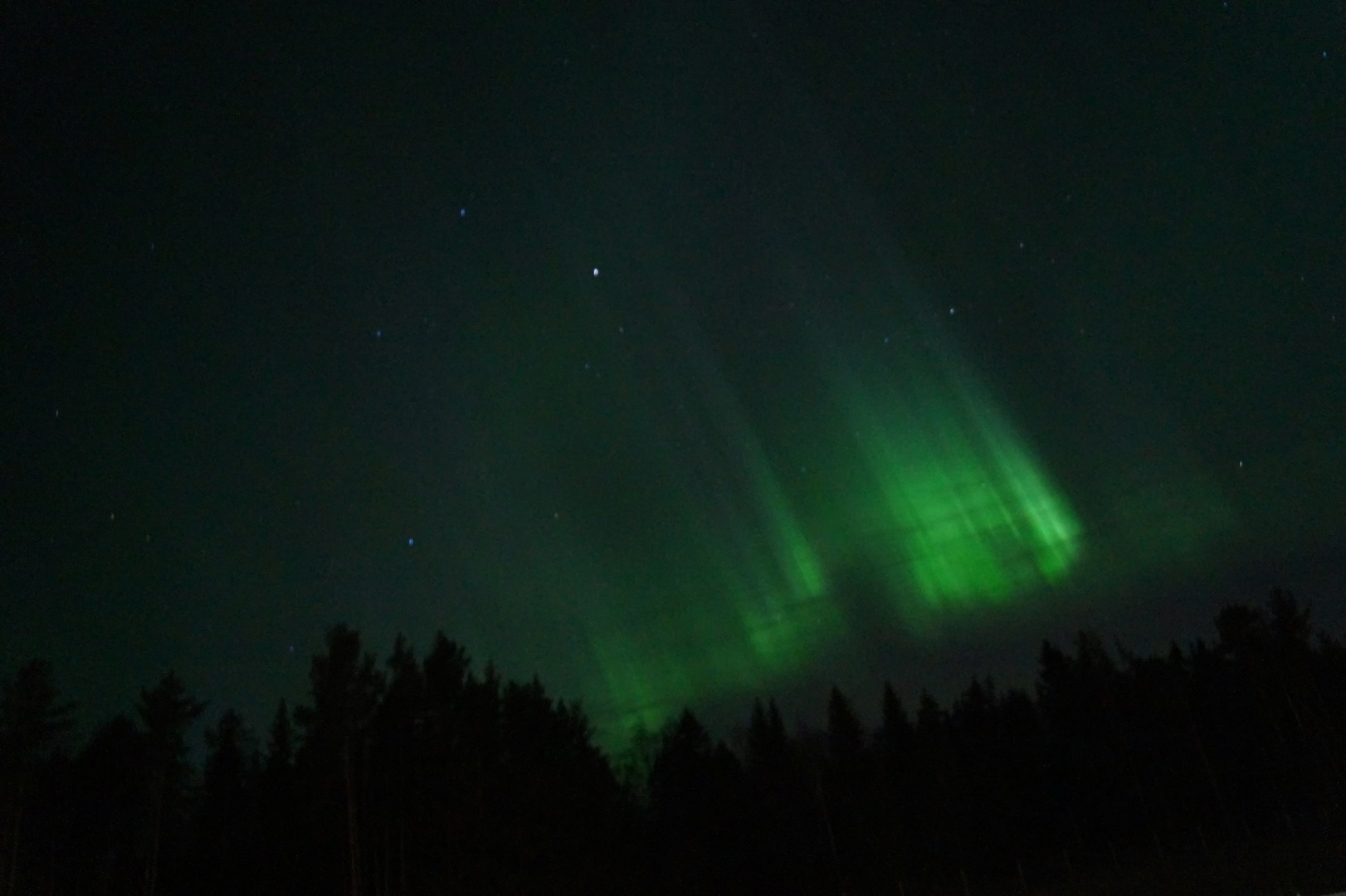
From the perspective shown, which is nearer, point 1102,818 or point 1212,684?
point 1102,818

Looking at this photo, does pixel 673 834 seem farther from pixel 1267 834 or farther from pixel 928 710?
pixel 1267 834

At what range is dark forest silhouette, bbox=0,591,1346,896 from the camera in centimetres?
3656

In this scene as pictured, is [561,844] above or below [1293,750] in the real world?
above

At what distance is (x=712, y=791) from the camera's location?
6041 centimetres

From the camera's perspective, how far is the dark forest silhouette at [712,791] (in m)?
36.6

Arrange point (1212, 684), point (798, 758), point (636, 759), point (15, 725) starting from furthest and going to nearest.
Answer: point (636, 759) < point (798, 758) < point (1212, 684) < point (15, 725)

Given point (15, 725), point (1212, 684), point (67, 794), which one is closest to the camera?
point (15, 725)

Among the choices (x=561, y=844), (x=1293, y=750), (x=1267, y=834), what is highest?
(x=561, y=844)

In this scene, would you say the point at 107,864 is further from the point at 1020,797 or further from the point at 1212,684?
the point at 1212,684

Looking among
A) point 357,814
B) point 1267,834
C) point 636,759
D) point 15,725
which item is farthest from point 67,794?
point 1267,834

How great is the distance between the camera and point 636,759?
7544 centimetres

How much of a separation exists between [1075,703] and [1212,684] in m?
10.2

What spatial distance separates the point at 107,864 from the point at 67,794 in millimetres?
3919

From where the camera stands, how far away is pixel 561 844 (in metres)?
45.1
